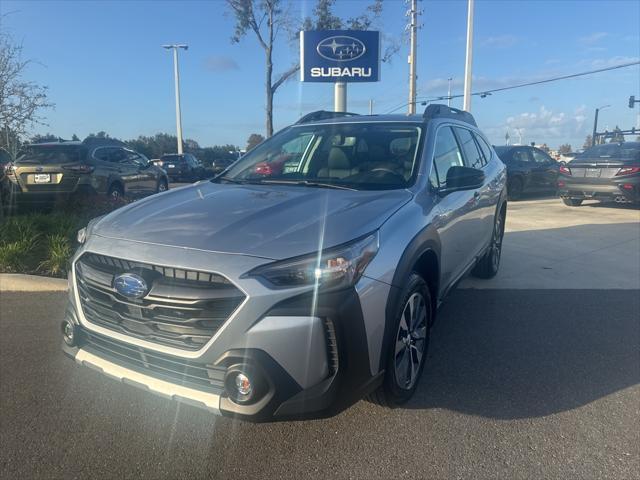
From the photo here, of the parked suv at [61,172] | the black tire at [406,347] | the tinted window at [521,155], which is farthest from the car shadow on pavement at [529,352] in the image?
the tinted window at [521,155]

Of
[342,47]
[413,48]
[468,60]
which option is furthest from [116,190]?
[413,48]

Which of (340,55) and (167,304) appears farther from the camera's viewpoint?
(340,55)

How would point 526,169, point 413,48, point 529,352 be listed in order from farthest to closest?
point 413,48 < point 526,169 < point 529,352

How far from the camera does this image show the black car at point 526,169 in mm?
13758

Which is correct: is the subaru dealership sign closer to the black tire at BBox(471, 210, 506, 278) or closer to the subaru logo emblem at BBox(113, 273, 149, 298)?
the black tire at BBox(471, 210, 506, 278)

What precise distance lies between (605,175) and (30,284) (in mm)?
11462

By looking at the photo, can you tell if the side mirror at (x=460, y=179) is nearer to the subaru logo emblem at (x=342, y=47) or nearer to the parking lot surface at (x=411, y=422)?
the parking lot surface at (x=411, y=422)

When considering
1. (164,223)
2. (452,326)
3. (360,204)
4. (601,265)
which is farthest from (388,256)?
(601,265)

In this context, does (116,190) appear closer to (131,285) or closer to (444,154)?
(444,154)

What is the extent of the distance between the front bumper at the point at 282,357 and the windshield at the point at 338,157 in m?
1.27

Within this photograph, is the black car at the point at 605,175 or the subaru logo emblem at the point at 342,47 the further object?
the subaru logo emblem at the point at 342,47

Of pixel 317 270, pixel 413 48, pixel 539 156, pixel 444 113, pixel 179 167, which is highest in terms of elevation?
pixel 413 48

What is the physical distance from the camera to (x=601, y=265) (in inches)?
257

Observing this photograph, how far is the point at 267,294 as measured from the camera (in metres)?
2.14
